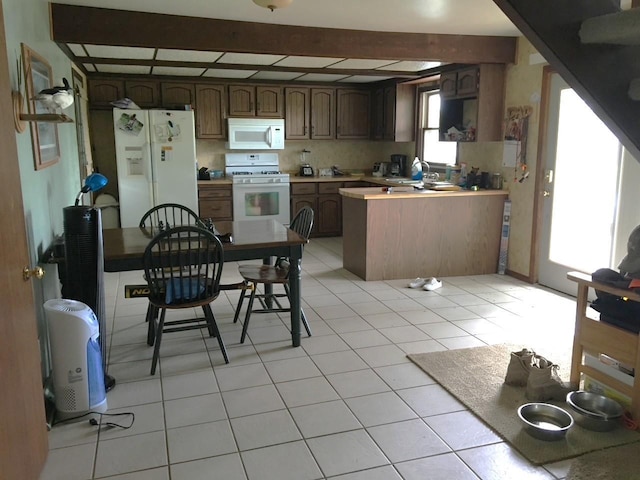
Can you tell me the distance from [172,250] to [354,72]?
388cm

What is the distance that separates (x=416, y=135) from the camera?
6.93 metres

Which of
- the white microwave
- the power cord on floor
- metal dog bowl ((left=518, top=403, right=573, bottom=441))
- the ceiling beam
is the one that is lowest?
the power cord on floor

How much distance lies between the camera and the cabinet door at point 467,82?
5113 mm

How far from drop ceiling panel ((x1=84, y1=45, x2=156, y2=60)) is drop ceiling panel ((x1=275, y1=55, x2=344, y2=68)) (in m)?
1.34

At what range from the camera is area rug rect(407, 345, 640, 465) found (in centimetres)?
231

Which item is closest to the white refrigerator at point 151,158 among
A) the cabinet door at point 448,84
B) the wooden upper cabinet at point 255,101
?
the wooden upper cabinet at point 255,101

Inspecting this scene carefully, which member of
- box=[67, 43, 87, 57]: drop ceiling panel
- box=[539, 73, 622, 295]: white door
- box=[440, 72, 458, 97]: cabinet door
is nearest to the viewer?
box=[539, 73, 622, 295]: white door

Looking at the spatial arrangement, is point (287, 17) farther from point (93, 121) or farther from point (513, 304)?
point (93, 121)

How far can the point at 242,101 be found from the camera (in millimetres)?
6980

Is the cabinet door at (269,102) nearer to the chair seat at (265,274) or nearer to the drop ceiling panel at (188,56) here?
the drop ceiling panel at (188,56)

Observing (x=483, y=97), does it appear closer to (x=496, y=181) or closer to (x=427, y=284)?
(x=496, y=181)

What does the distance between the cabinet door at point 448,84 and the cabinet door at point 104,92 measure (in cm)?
385

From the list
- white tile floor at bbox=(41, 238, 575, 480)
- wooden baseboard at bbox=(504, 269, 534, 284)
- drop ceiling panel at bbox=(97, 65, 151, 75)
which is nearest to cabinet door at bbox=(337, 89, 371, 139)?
drop ceiling panel at bbox=(97, 65, 151, 75)

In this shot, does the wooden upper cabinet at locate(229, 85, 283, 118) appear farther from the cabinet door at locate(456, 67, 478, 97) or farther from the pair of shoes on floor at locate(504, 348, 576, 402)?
the pair of shoes on floor at locate(504, 348, 576, 402)
